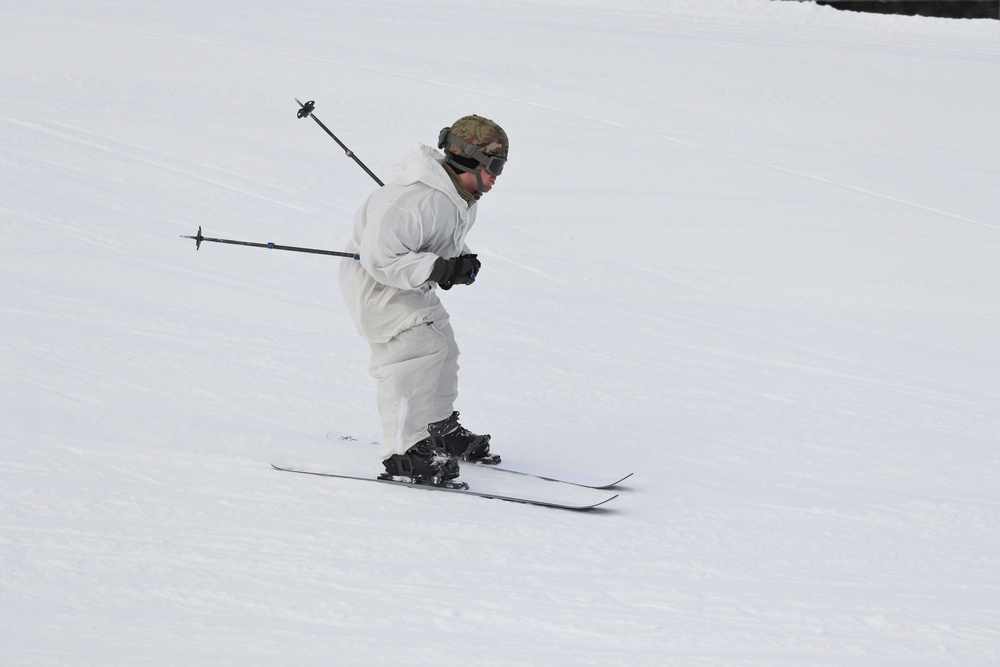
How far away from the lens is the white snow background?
3.24 metres

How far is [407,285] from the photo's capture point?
4.01m

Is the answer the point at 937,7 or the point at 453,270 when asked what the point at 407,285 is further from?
the point at 937,7

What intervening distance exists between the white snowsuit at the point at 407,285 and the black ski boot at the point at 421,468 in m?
0.04

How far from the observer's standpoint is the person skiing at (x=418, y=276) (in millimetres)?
3992

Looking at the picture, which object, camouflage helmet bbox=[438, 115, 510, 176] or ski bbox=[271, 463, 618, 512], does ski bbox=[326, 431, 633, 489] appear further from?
camouflage helmet bbox=[438, 115, 510, 176]

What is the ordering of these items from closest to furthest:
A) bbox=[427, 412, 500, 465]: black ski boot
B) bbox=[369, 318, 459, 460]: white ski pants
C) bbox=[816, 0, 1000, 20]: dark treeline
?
bbox=[369, 318, 459, 460]: white ski pants → bbox=[427, 412, 500, 465]: black ski boot → bbox=[816, 0, 1000, 20]: dark treeline

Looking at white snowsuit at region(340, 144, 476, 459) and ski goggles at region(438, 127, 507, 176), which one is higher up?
ski goggles at region(438, 127, 507, 176)

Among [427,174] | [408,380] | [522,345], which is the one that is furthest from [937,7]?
[408,380]

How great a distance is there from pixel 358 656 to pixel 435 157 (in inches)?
71.8

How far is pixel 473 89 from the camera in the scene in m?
9.90

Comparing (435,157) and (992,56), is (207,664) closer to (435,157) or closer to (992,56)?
(435,157)

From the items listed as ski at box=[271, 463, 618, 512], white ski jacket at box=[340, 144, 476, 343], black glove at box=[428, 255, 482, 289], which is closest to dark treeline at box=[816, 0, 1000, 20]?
white ski jacket at box=[340, 144, 476, 343]

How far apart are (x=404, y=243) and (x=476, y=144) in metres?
0.42

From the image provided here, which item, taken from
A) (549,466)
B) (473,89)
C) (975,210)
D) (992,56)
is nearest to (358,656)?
(549,466)
